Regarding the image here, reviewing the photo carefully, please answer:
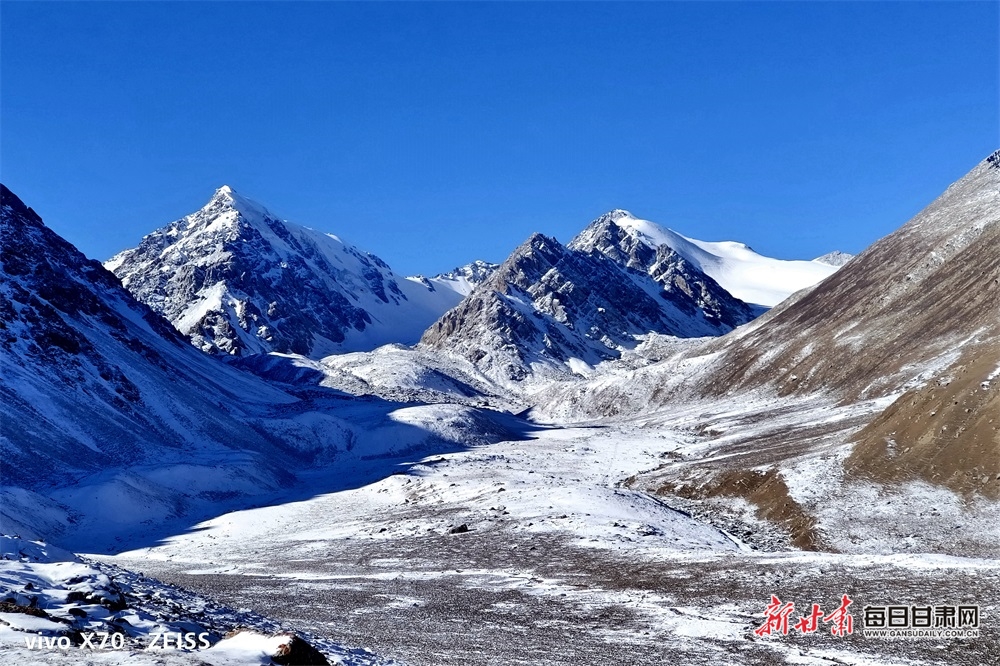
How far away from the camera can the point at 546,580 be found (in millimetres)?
38438

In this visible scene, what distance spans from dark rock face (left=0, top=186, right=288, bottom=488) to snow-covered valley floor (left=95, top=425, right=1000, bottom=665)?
103 feet

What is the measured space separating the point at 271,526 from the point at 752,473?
133 ft

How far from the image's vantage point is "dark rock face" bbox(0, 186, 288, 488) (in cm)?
9350

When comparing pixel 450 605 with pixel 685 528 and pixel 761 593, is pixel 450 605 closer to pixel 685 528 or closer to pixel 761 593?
pixel 761 593

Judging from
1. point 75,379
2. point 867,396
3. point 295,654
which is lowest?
point 295,654

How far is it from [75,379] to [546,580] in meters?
91.8

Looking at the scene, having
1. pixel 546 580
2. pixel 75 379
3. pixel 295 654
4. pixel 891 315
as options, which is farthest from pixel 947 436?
pixel 75 379

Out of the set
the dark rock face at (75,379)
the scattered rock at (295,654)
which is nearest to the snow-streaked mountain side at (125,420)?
the dark rock face at (75,379)

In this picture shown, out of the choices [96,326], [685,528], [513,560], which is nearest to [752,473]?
[685,528]

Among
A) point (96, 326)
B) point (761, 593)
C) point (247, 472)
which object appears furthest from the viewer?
point (96, 326)

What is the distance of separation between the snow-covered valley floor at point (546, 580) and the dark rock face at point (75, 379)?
3137 centimetres

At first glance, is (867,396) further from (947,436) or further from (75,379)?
(75,379)

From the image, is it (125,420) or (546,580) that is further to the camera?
(125,420)

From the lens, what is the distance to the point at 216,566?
53.1 m
